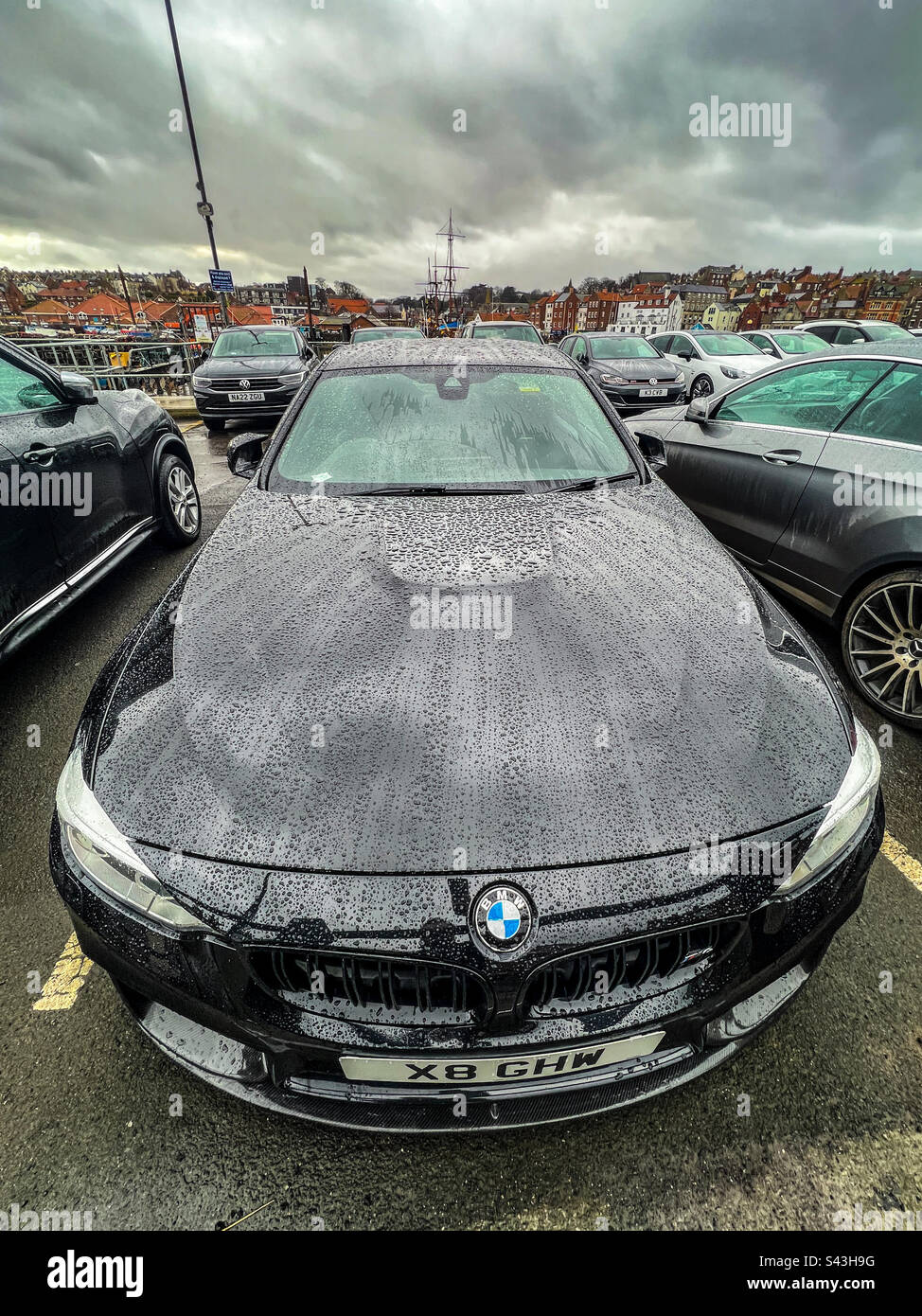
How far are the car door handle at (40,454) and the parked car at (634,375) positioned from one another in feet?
25.3

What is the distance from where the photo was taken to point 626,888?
107cm

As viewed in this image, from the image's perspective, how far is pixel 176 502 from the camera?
4.43 meters

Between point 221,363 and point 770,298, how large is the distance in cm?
9544

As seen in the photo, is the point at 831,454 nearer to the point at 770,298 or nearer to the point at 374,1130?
the point at 374,1130

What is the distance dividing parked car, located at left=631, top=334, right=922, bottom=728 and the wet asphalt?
171 centimetres

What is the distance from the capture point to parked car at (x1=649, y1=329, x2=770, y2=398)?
31.8 feet

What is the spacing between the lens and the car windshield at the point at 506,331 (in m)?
11.2

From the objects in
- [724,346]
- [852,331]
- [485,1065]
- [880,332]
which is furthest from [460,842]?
[880,332]

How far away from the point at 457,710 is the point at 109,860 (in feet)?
2.47

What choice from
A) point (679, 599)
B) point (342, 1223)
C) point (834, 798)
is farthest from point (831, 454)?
point (342, 1223)

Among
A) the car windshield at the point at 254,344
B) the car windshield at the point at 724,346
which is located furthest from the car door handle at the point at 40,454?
the car windshield at the point at 724,346

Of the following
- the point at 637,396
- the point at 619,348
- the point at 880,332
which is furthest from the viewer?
the point at 880,332

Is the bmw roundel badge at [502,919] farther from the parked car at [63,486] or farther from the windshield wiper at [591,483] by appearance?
the parked car at [63,486]

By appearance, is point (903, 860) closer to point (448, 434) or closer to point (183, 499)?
point (448, 434)
